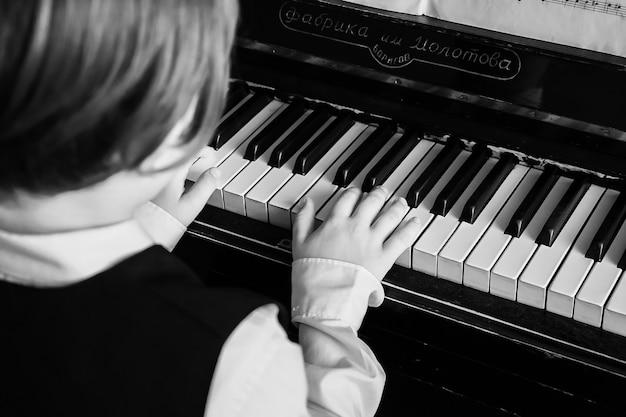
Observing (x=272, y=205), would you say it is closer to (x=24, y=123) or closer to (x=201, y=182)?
(x=201, y=182)

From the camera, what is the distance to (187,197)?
1426mm

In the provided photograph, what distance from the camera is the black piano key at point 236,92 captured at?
174cm

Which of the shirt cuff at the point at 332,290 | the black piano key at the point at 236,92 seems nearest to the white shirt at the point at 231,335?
the shirt cuff at the point at 332,290

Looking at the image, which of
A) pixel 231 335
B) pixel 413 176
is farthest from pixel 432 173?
pixel 231 335

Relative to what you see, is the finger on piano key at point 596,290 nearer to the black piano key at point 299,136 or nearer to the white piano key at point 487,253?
the white piano key at point 487,253

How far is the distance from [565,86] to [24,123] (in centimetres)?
90

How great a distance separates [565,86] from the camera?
1385 millimetres

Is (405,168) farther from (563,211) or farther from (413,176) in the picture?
(563,211)

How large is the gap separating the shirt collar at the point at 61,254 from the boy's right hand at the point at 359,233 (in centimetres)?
41

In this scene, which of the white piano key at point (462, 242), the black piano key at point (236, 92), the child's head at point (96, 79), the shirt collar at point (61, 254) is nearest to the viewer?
the child's head at point (96, 79)

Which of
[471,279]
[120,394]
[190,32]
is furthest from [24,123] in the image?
[471,279]

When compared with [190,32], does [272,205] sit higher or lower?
lower

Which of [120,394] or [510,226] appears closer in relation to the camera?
[120,394]

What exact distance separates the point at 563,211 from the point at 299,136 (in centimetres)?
50
